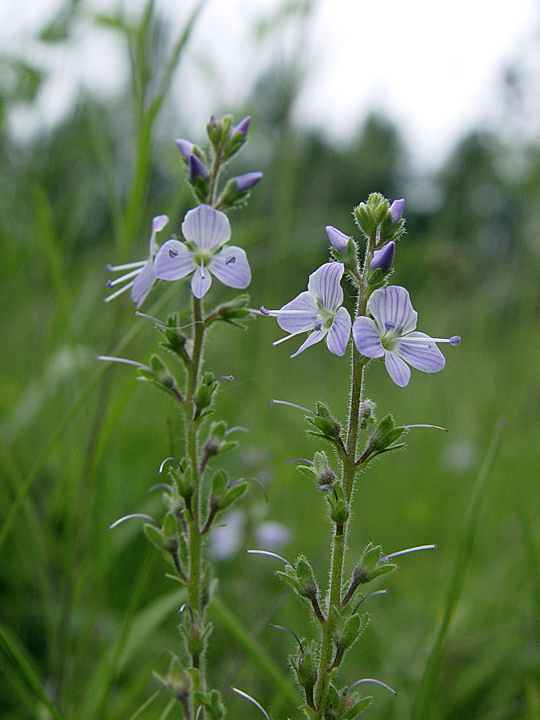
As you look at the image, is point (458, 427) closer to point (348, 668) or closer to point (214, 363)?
point (214, 363)

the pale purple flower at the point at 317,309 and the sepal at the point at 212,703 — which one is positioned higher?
the pale purple flower at the point at 317,309

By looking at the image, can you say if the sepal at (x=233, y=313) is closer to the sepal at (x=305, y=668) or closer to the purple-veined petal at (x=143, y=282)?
the purple-veined petal at (x=143, y=282)

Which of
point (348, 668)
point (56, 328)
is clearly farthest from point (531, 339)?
point (56, 328)

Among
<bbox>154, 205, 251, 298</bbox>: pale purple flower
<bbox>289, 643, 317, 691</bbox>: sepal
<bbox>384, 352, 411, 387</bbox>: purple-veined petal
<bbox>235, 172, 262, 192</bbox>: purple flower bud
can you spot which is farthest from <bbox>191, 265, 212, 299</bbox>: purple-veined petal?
<bbox>289, 643, 317, 691</bbox>: sepal

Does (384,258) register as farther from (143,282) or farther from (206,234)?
(143,282)

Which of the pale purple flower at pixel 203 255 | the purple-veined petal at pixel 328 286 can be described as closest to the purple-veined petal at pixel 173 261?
the pale purple flower at pixel 203 255

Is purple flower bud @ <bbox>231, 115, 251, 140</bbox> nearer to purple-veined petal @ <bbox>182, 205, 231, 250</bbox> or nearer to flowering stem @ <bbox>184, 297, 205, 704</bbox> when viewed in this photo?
purple-veined petal @ <bbox>182, 205, 231, 250</bbox>

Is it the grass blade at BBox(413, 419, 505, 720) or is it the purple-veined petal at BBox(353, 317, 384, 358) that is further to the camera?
the grass blade at BBox(413, 419, 505, 720)

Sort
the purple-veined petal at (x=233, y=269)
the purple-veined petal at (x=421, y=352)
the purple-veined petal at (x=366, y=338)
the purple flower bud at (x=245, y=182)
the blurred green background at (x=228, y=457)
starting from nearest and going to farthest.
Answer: the purple-veined petal at (x=366, y=338) < the purple-veined petal at (x=421, y=352) < the purple-veined petal at (x=233, y=269) < the purple flower bud at (x=245, y=182) < the blurred green background at (x=228, y=457)
